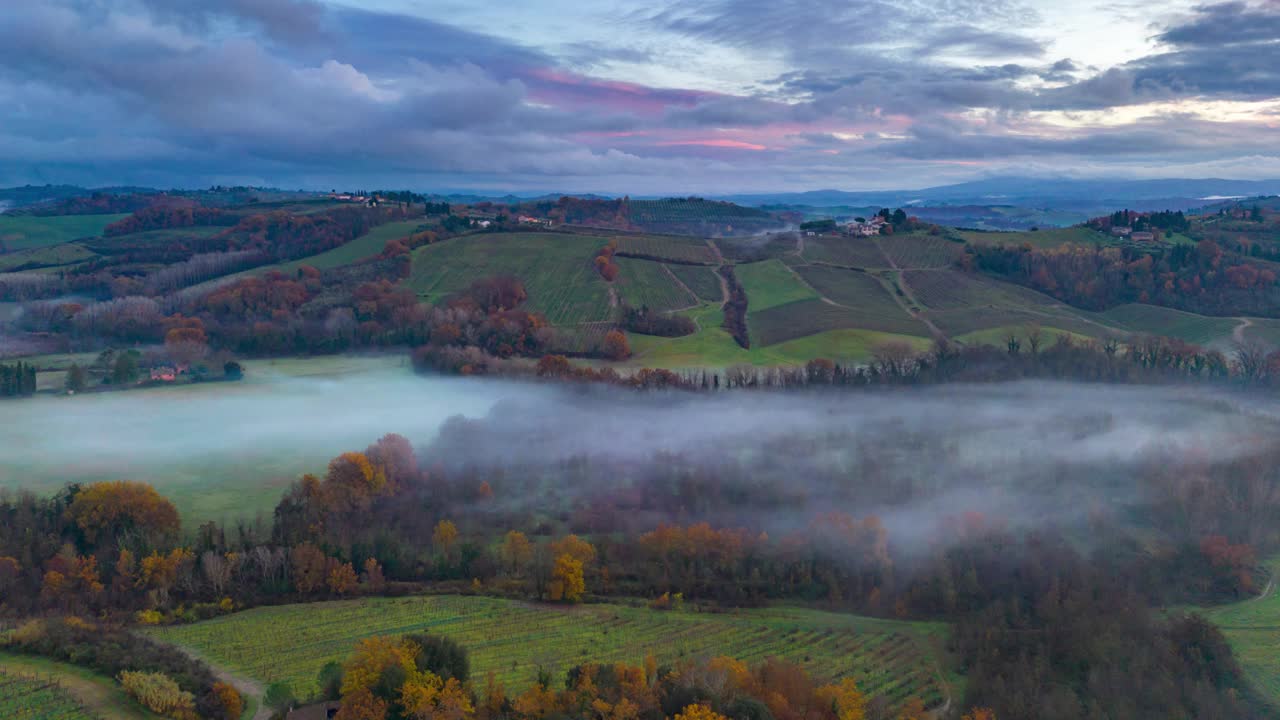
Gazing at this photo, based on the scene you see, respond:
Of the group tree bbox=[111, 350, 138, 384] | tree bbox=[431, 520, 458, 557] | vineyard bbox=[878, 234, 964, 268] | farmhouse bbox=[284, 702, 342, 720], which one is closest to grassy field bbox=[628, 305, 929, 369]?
vineyard bbox=[878, 234, 964, 268]

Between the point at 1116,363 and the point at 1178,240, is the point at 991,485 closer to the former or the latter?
the point at 1116,363

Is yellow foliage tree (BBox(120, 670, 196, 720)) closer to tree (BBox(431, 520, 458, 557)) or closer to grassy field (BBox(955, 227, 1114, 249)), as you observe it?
tree (BBox(431, 520, 458, 557))

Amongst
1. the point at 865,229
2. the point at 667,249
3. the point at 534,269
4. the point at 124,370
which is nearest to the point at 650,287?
the point at 534,269

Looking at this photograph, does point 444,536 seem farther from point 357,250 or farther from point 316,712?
point 357,250

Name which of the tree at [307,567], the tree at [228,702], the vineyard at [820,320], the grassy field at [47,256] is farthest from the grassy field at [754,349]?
the grassy field at [47,256]

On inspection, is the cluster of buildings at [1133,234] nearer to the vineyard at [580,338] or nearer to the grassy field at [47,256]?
the vineyard at [580,338]

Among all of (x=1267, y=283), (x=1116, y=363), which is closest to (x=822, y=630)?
(x=1116, y=363)
